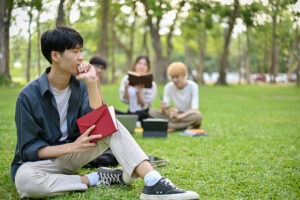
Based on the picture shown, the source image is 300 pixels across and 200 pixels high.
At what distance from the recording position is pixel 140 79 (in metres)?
5.17

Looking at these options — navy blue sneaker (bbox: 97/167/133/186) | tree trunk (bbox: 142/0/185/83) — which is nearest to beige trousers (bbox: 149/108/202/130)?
navy blue sneaker (bbox: 97/167/133/186)

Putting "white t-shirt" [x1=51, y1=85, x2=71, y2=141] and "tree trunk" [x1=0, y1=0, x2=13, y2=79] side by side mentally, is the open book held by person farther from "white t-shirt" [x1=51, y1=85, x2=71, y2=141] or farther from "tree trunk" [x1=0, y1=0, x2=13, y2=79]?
"tree trunk" [x1=0, y1=0, x2=13, y2=79]

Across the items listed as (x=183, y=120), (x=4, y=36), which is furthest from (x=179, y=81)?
(x=4, y=36)

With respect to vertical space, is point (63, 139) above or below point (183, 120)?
above

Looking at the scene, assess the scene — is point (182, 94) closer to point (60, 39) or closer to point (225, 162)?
point (225, 162)

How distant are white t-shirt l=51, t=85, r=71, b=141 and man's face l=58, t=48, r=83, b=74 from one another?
202mm

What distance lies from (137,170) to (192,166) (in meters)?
1.17

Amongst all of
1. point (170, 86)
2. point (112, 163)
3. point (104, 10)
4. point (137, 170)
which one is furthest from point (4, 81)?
point (137, 170)

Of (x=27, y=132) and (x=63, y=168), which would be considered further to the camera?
(x=63, y=168)

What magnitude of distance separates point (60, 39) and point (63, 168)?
0.97 metres

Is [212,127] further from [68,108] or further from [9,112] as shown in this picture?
[9,112]

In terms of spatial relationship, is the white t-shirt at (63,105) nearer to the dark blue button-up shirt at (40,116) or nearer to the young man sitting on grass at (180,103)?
the dark blue button-up shirt at (40,116)

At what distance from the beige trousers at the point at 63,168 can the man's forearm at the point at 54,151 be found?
0.09 m

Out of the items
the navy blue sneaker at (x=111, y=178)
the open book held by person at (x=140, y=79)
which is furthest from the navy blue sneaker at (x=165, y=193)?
the open book held by person at (x=140, y=79)
